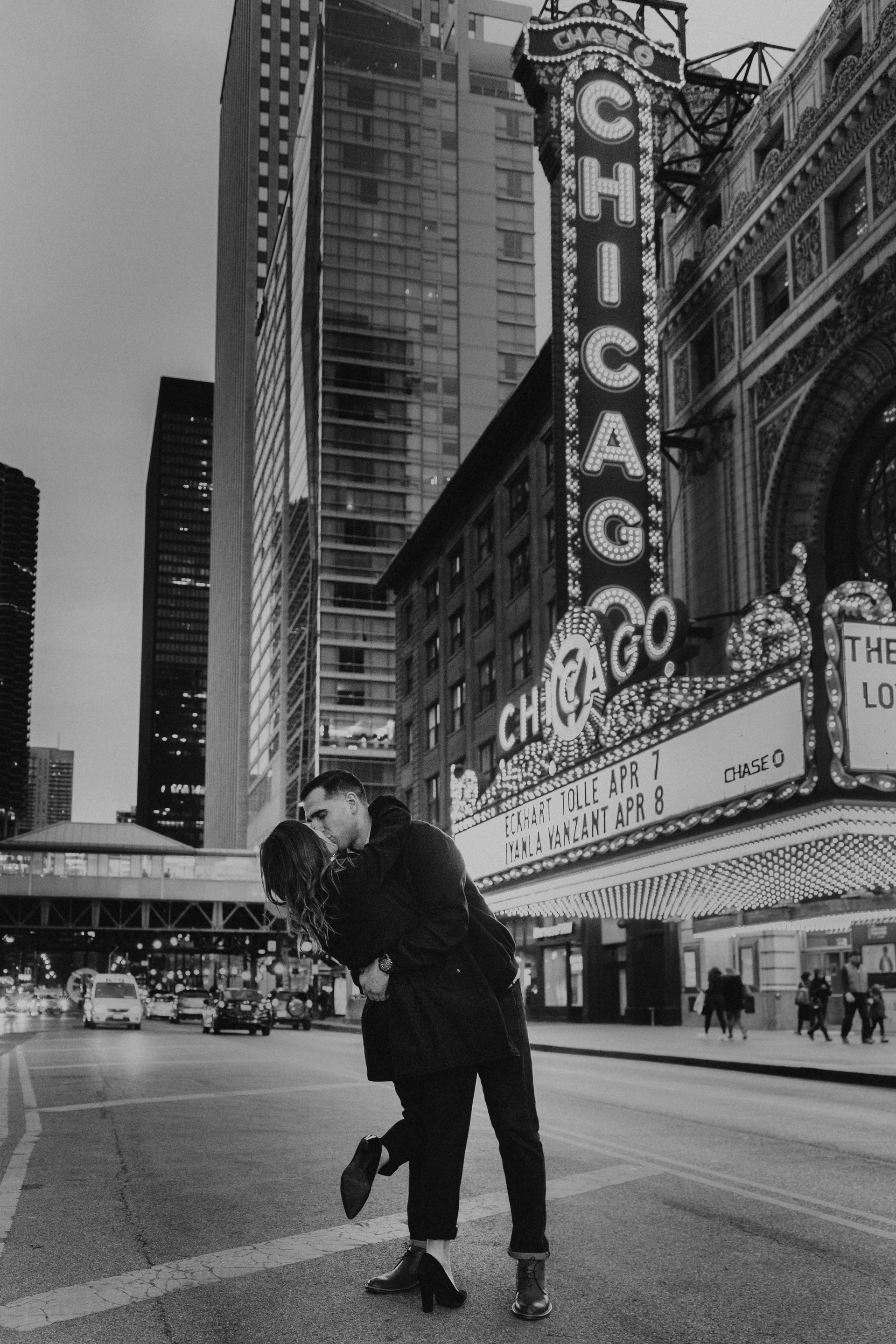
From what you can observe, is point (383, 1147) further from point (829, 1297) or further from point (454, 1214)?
point (829, 1297)

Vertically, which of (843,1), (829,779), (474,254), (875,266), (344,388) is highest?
(474,254)

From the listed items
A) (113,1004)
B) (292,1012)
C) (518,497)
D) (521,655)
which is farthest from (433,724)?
(113,1004)

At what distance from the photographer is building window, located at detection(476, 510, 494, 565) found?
52.1 meters

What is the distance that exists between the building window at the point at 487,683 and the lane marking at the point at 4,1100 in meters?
30.3

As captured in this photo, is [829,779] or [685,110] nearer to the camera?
[829,779]

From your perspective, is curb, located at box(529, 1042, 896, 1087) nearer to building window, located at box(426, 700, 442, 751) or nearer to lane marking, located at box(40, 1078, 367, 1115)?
lane marking, located at box(40, 1078, 367, 1115)

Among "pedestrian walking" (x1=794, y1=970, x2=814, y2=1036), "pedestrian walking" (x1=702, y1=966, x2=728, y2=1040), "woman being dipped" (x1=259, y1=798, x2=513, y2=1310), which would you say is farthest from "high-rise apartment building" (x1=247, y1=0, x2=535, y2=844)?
"woman being dipped" (x1=259, y1=798, x2=513, y2=1310)

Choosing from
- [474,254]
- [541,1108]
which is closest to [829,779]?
[541,1108]

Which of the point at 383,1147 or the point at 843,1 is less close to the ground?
the point at 843,1

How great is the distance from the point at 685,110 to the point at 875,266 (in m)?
10.4

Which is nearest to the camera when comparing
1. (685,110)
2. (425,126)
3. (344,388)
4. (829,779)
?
(829,779)

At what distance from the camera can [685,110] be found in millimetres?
32656

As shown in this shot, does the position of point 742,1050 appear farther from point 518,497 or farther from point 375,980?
point 518,497

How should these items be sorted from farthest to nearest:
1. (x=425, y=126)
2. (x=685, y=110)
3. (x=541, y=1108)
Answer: (x=425, y=126) < (x=685, y=110) < (x=541, y=1108)
